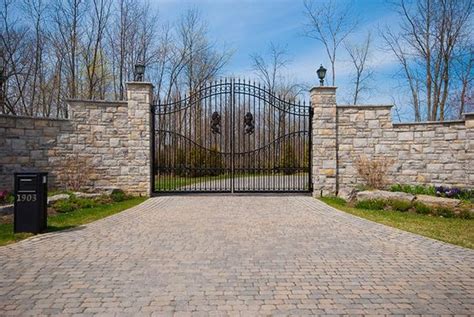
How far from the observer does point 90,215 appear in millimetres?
8250

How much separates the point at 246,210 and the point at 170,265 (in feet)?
15.0

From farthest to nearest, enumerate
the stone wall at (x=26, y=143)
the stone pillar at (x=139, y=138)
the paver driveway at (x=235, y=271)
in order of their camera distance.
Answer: the stone pillar at (x=139, y=138)
the stone wall at (x=26, y=143)
the paver driveway at (x=235, y=271)

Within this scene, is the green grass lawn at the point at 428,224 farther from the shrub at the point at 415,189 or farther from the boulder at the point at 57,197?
the boulder at the point at 57,197

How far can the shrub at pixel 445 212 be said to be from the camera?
849 cm

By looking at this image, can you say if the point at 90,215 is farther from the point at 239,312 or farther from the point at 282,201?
the point at 239,312

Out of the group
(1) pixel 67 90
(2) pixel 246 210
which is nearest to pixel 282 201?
(2) pixel 246 210

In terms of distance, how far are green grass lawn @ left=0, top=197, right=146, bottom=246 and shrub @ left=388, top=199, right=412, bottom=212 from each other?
712 centimetres

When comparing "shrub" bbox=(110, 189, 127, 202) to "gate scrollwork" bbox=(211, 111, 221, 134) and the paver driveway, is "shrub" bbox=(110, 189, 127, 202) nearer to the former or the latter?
the paver driveway

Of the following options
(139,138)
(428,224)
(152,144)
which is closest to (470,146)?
(428,224)

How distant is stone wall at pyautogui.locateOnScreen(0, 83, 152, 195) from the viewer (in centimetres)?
1089

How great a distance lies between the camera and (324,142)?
11.3 metres

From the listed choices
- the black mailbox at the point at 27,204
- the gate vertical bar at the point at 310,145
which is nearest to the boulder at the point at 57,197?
the black mailbox at the point at 27,204

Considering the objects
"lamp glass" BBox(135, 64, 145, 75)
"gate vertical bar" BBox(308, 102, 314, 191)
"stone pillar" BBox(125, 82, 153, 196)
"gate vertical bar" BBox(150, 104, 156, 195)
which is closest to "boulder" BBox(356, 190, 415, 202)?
"gate vertical bar" BBox(308, 102, 314, 191)

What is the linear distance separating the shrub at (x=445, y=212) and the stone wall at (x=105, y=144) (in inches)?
327
